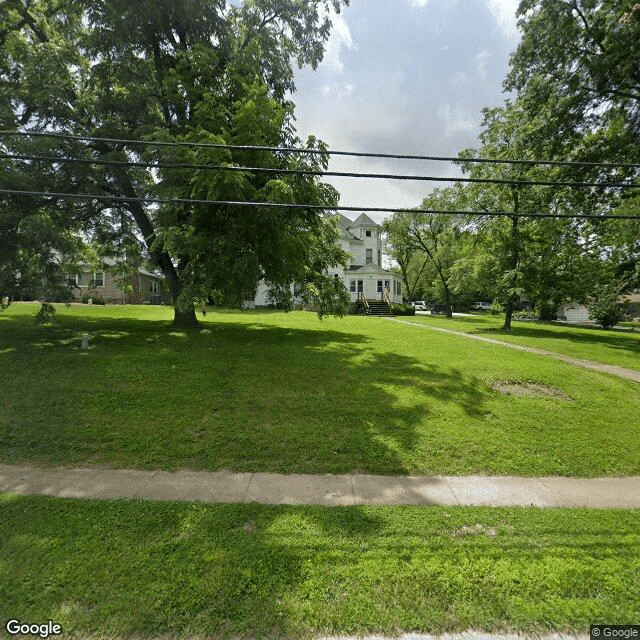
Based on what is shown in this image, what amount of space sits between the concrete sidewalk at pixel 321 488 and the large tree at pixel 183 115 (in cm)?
648

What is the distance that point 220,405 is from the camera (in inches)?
256

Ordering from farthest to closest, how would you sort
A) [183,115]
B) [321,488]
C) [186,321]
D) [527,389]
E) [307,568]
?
1. [186,321]
2. [183,115]
3. [527,389]
4. [321,488]
5. [307,568]

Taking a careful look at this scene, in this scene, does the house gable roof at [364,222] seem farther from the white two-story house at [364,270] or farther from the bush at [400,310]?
the bush at [400,310]

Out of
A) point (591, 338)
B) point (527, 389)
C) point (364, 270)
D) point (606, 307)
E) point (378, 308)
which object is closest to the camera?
point (527, 389)

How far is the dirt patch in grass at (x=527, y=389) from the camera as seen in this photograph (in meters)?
7.45

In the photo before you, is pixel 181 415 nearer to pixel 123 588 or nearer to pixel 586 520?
pixel 123 588

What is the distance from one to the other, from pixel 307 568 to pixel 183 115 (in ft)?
45.8

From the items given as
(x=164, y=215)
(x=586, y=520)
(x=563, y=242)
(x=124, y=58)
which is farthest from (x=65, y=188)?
(x=563, y=242)

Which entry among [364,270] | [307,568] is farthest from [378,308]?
[307,568]

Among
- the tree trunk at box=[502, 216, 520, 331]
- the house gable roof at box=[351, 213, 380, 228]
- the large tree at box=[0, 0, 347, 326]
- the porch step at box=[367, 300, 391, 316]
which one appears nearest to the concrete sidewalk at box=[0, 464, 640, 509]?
the large tree at box=[0, 0, 347, 326]

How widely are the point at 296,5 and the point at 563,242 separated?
18.6 metres

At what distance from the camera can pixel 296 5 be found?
1199cm

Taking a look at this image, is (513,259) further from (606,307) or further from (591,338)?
(606,307)

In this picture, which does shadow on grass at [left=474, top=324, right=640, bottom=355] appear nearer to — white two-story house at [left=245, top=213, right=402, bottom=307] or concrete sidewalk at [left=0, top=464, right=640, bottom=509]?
concrete sidewalk at [left=0, top=464, right=640, bottom=509]
